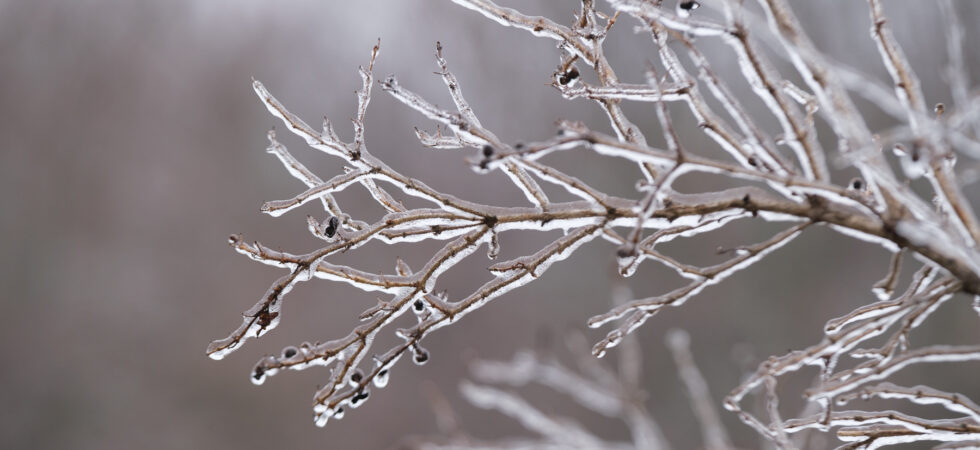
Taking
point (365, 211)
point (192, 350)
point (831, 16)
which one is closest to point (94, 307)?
point (192, 350)

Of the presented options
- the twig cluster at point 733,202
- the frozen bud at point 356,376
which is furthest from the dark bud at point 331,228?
the frozen bud at point 356,376

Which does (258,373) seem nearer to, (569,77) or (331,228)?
(331,228)

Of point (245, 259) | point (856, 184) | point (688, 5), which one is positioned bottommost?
point (856, 184)

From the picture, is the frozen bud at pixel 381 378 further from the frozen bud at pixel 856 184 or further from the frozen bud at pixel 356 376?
the frozen bud at pixel 856 184

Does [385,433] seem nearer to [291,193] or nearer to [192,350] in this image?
[192,350]

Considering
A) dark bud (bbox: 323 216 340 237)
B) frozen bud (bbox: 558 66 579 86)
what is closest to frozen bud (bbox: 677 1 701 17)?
frozen bud (bbox: 558 66 579 86)

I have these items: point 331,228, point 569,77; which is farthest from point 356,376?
point 569,77

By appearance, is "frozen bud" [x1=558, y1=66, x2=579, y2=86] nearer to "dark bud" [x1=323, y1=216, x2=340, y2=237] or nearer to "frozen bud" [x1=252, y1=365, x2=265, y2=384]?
"dark bud" [x1=323, y1=216, x2=340, y2=237]
